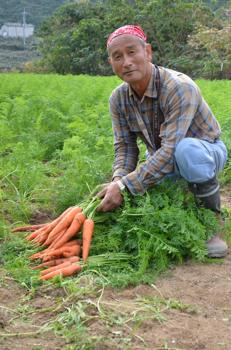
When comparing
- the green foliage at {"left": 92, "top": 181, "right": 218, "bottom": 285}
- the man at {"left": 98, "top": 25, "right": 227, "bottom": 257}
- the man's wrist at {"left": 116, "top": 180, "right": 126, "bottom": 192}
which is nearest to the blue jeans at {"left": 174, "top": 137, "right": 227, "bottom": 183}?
the man at {"left": 98, "top": 25, "right": 227, "bottom": 257}

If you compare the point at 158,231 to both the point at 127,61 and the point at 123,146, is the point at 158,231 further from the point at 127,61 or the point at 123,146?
the point at 127,61

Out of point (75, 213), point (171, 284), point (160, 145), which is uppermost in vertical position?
point (160, 145)

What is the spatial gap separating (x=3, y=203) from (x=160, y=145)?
153 centimetres

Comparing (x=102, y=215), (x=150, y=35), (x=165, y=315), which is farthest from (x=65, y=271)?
(x=150, y=35)

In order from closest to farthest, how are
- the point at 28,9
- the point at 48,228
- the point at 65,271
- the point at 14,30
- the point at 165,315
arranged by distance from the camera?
the point at 165,315
the point at 65,271
the point at 48,228
the point at 14,30
the point at 28,9

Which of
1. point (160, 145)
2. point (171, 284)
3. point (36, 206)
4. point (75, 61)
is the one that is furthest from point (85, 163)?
point (75, 61)

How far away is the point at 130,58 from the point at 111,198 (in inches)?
35.2

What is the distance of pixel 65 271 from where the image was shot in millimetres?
3447

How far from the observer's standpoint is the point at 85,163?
502 centimetres

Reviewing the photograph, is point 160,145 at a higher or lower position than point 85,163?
higher

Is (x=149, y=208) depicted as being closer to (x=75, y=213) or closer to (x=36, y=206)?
(x=75, y=213)

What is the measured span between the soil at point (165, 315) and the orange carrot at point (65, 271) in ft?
0.43

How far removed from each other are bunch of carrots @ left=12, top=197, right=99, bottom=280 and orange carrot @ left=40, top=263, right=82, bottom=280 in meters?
0.01

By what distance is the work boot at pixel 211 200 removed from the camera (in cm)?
376
